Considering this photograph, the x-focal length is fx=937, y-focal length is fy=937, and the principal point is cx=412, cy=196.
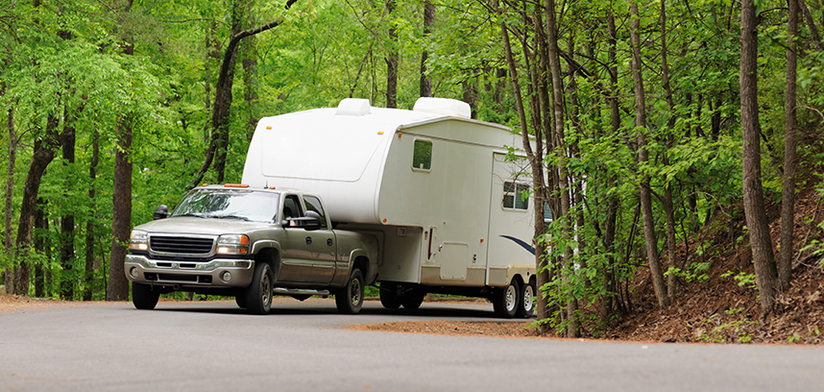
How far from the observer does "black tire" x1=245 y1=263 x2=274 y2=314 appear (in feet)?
48.0

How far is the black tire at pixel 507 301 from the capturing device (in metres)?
19.2

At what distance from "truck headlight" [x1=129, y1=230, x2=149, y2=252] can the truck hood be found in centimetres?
8

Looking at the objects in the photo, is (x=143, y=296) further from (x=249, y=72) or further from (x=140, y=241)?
(x=249, y=72)

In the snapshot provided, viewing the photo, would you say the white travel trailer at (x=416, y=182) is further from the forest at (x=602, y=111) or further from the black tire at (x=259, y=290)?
the black tire at (x=259, y=290)

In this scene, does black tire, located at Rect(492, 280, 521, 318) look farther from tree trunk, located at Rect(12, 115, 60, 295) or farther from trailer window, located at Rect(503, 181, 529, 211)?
tree trunk, located at Rect(12, 115, 60, 295)

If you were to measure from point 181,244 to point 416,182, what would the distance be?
442 centimetres

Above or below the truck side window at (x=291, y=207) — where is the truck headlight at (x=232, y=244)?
below

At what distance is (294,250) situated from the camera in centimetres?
1548

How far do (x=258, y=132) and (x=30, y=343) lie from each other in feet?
26.6

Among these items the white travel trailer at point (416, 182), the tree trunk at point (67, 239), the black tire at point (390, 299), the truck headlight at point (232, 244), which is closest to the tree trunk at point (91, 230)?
the tree trunk at point (67, 239)

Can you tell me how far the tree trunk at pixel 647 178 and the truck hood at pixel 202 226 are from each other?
5917mm

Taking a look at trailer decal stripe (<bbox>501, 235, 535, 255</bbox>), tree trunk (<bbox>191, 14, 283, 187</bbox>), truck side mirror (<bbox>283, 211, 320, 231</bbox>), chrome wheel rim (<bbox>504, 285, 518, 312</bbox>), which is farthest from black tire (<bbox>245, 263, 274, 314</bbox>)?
tree trunk (<bbox>191, 14, 283, 187</bbox>)

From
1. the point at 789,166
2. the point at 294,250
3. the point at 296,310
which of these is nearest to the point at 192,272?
the point at 294,250

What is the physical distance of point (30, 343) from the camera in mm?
9867
